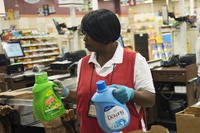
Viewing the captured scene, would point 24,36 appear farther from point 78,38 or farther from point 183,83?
point 183,83

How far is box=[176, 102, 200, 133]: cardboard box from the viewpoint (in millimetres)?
2338

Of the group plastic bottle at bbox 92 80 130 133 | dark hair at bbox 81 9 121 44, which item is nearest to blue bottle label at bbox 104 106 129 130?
plastic bottle at bbox 92 80 130 133

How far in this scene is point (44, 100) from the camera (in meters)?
1.80

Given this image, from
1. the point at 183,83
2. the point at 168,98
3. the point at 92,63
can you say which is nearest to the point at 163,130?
the point at 92,63

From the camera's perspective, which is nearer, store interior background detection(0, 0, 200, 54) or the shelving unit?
the shelving unit

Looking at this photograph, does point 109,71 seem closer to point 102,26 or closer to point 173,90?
point 102,26

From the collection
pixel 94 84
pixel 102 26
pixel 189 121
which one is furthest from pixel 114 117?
pixel 189 121

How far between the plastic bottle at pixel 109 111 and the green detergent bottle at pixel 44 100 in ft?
1.54

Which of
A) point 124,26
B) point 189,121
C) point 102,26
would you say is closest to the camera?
point 102,26

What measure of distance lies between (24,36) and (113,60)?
797cm

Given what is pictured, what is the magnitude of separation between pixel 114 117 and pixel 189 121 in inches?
45.8

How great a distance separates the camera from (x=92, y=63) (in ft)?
6.13

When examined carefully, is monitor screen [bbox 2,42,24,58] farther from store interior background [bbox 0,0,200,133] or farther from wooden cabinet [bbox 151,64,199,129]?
wooden cabinet [bbox 151,64,199,129]

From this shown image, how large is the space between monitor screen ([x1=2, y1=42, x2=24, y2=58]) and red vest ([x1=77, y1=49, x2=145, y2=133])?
5115 millimetres
